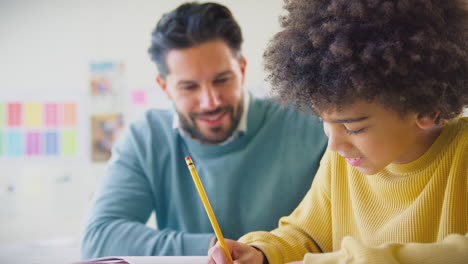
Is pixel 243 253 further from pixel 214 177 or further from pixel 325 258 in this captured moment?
pixel 214 177

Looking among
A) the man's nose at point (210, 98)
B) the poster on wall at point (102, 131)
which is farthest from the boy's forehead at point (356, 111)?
the poster on wall at point (102, 131)

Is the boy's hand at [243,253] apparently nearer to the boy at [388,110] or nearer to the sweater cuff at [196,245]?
the boy at [388,110]

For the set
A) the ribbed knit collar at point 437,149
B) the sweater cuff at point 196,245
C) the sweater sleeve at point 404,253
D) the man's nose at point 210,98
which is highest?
the man's nose at point 210,98

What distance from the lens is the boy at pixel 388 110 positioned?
636 mm

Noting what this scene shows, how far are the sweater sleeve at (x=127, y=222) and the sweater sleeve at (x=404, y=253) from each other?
0.49m

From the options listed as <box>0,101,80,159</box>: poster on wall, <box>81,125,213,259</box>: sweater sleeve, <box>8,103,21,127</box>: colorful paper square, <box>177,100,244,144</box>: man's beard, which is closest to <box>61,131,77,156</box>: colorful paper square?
<box>0,101,80,159</box>: poster on wall

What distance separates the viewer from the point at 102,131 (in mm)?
2426

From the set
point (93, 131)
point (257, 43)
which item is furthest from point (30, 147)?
point (257, 43)

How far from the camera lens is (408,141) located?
2.41ft

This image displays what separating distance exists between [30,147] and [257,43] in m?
1.28

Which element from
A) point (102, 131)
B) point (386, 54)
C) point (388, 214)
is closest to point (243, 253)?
point (388, 214)

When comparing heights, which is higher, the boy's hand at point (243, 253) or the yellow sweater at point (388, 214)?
the yellow sweater at point (388, 214)

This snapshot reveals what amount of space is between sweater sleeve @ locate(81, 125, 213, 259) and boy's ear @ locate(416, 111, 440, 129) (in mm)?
546

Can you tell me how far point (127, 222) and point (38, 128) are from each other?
144 centimetres
